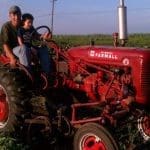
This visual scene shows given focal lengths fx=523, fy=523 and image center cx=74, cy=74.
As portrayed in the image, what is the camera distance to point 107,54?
25.8 feet

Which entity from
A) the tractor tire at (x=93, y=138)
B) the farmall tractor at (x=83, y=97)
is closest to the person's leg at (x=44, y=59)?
the farmall tractor at (x=83, y=97)

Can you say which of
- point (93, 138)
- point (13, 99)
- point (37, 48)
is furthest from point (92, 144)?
point (37, 48)

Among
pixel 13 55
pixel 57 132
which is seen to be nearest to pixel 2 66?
pixel 13 55

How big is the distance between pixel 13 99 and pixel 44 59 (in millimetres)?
845

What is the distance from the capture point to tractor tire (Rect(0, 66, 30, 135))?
7.79 m

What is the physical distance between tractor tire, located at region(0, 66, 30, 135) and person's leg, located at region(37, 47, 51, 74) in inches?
13.6

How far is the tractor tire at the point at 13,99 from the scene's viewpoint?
7785 millimetres

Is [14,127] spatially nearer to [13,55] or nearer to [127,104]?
[13,55]

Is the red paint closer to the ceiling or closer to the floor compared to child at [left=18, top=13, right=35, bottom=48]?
closer to the floor

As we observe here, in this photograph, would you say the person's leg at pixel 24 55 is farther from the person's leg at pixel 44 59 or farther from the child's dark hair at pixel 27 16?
the child's dark hair at pixel 27 16

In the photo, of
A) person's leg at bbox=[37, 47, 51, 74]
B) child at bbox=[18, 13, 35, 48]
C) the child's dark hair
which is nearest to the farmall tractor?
person's leg at bbox=[37, 47, 51, 74]

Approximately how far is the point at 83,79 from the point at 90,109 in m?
0.48

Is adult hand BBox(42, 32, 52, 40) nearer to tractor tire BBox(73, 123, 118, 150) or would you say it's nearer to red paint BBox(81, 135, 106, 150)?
tractor tire BBox(73, 123, 118, 150)

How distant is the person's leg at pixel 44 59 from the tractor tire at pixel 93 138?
1508 millimetres
